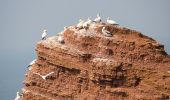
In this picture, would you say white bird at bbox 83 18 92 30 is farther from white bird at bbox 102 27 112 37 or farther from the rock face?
white bird at bbox 102 27 112 37

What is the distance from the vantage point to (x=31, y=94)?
54875mm

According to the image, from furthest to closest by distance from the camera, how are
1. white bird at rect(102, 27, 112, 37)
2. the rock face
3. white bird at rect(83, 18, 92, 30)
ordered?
white bird at rect(83, 18, 92, 30)
white bird at rect(102, 27, 112, 37)
the rock face

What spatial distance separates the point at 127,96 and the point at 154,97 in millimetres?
2444

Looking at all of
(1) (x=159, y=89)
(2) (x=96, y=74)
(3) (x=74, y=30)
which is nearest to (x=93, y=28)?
(3) (x=74, y=30)

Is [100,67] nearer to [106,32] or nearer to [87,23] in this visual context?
[106,32]

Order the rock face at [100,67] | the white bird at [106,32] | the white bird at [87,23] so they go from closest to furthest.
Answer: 1. the rock face at [100,67]
2. the white bird at [106,32]
3. the white bird at [87,23]

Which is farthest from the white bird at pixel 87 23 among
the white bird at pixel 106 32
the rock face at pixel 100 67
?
the white bird at pixel 106 32

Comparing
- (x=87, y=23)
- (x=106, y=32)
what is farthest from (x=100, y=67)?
(x=87, y=23)

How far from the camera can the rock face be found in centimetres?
5088

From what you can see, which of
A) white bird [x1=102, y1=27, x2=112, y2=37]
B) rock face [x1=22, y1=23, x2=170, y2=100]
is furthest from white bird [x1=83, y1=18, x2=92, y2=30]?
white bird [x1=102, y1=27, x2=112, y2=37]

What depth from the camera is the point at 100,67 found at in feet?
168

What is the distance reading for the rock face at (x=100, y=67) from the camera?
5088 centimetres

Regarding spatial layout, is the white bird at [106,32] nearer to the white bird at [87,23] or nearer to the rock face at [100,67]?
the rock face at [100,67]

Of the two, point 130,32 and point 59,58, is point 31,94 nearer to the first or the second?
point 59,58
